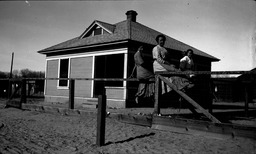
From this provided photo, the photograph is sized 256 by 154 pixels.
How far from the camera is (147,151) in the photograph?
3.34 m

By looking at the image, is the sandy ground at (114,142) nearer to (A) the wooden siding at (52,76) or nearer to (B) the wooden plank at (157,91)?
(B) the wooden plank at (157,91)

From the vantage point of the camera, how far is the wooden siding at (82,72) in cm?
1363

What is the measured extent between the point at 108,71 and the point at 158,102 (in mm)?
11839

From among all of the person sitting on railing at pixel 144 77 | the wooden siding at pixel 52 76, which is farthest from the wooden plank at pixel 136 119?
the wooden siding at pixel 52 76

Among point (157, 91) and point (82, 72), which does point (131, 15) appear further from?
point (157, 91)

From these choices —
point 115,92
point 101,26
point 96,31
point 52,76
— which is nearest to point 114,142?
point 115,92

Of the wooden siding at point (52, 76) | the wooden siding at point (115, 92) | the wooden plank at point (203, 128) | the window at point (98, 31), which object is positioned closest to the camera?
the wooden plank at point (203, 128)

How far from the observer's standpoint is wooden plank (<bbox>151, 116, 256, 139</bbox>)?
3619 millimetres

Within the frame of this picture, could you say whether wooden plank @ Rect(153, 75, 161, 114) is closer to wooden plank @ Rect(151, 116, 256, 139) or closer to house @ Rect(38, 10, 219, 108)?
Answer: wooden plank @ Rect(151, 116, 256, 139)

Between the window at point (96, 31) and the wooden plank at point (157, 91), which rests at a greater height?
the window at point (96, 31)

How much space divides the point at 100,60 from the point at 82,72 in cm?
278

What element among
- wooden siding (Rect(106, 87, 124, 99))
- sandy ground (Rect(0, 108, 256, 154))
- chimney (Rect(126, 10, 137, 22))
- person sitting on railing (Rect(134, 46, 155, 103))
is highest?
chimney (Rect(126, 10, 137, 22))

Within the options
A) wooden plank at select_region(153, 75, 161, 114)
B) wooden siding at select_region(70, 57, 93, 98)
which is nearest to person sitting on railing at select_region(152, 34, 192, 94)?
wooden plank at select_region(153, 75, 161, 114)

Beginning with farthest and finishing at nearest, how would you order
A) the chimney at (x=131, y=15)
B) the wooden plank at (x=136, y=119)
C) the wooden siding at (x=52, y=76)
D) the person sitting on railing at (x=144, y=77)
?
the chimney at (x=131, y=15)
the wooden siding at (x=52, y=76)
the person sitting on railing at (x=144, y=77)
the wooden plank at (x=136, y=119)
